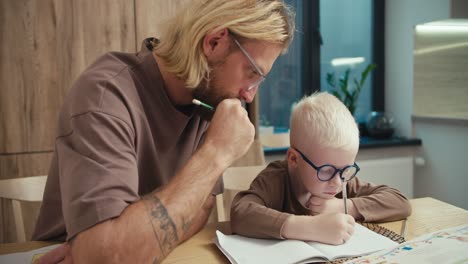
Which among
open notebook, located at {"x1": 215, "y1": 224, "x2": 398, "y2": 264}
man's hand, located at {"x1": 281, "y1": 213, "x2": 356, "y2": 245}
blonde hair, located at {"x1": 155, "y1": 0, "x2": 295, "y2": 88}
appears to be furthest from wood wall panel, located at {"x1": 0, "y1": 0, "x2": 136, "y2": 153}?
man's hand, located at {"x1": 281, "y1": 213, "x2": 356, "y2": 245}

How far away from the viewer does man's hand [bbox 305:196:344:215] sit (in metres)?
1.05

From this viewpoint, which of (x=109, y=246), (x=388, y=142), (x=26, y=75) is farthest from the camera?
(x=388, y=142)

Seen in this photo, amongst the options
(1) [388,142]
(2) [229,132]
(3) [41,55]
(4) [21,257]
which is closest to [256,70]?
(2) [229,132]

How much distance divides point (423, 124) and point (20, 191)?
2.73 metres

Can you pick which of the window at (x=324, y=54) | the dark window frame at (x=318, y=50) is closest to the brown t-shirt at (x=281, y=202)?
the window at (x=324, y=54)

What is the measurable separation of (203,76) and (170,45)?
0.46 ft

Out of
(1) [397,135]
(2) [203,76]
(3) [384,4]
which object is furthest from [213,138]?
(3) [384,4]

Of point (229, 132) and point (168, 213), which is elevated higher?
point (229, 132)

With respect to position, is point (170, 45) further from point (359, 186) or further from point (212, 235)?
point (359, 186)

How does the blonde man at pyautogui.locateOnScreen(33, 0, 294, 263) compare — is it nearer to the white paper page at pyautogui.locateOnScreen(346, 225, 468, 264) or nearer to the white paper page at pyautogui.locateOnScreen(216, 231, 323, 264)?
the white paper page at pyautogui.locateOnScreen(216, 231, 323, 264)

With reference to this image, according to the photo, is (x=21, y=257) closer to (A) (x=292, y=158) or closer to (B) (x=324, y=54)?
(A) (x=292, y=158)

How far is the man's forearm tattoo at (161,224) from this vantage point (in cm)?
80

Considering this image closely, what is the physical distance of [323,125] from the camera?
1065 mm

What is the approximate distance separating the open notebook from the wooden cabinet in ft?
4.56
